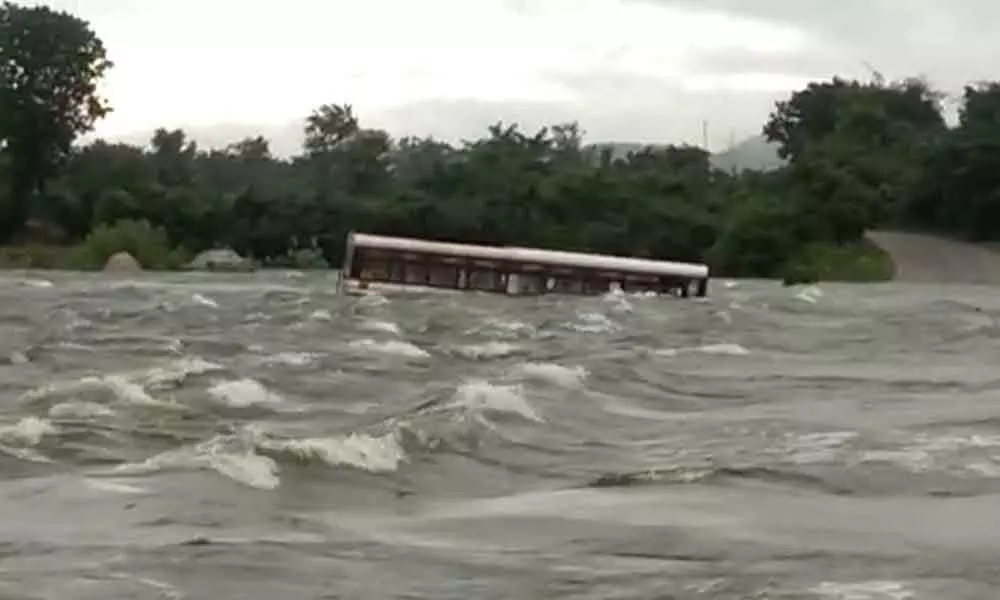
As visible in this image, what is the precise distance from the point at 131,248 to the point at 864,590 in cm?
7236

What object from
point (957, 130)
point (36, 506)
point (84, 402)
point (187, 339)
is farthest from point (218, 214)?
point (36, 506)

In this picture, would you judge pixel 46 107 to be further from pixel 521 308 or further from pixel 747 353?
pixel 747 353

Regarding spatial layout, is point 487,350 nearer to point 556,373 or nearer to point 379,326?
point 379,326

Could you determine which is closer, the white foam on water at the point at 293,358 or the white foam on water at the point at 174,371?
the white foam on water at the point at 174,371

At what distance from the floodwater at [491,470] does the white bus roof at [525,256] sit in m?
14.0

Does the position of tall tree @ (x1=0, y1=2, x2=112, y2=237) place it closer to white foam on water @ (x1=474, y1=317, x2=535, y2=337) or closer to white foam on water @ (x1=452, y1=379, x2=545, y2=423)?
white foam on water @ (x1=474, y1=317, x2=535, y2=337)

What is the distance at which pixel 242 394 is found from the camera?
65.4 feet

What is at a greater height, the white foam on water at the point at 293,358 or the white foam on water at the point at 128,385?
the white foam on water at the point at 128,385

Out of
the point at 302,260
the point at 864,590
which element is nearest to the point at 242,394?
the point at 864,590

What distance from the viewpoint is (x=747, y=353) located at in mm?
29328

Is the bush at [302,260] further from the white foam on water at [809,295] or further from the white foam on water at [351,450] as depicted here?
the white foam on water at [351,450]

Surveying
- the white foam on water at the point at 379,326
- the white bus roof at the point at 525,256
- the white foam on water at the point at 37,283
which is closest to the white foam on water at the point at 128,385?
the white foam on water at the point at 379,326

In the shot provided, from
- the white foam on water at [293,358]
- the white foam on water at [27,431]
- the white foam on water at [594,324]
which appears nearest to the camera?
the white foam on water at [27,431]

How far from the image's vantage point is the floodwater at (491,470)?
10586mm
